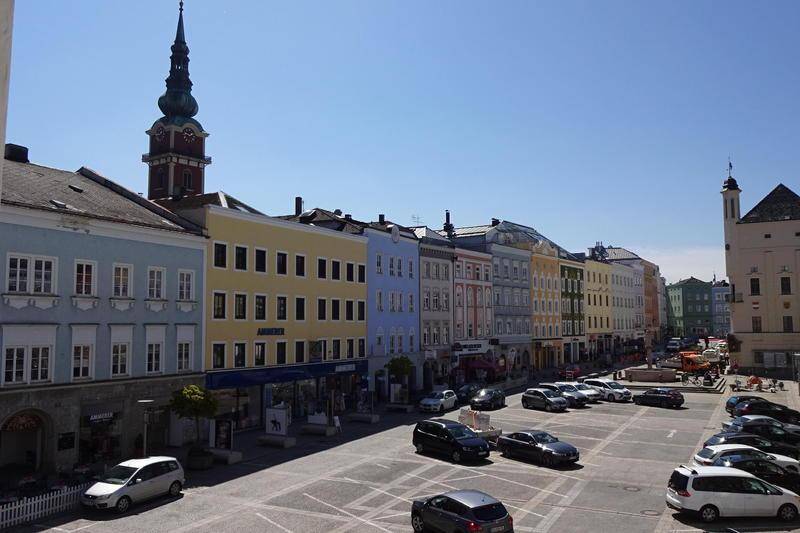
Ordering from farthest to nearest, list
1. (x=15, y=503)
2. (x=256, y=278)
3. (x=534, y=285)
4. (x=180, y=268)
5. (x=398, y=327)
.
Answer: (x=534, y=285) < (x=398, y=327) < (x=256, y=278) < (x=180, y=268) < (x=15, y=503)

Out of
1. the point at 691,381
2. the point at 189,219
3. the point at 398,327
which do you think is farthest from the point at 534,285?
the point at 189,219

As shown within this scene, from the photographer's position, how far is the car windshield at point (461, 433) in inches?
1187

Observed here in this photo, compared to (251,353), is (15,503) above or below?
below

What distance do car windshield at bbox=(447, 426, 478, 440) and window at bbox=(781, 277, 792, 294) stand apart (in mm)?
55569

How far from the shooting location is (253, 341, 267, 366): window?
4100 cm

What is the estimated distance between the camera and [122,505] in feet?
74.0

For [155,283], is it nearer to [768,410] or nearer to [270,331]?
[270,331]

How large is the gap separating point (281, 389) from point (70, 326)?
1618cm

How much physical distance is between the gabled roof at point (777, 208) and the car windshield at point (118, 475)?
70728 millimetres

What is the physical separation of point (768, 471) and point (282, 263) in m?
30.2

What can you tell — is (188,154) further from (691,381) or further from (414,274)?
(691,381)

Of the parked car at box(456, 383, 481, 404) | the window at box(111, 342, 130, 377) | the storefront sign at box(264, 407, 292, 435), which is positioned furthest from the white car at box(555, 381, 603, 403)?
the window at box(111, 342, 130, 377)

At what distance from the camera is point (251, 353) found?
4066 centimetres

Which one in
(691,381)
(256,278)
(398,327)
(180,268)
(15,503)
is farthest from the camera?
(691,381)
